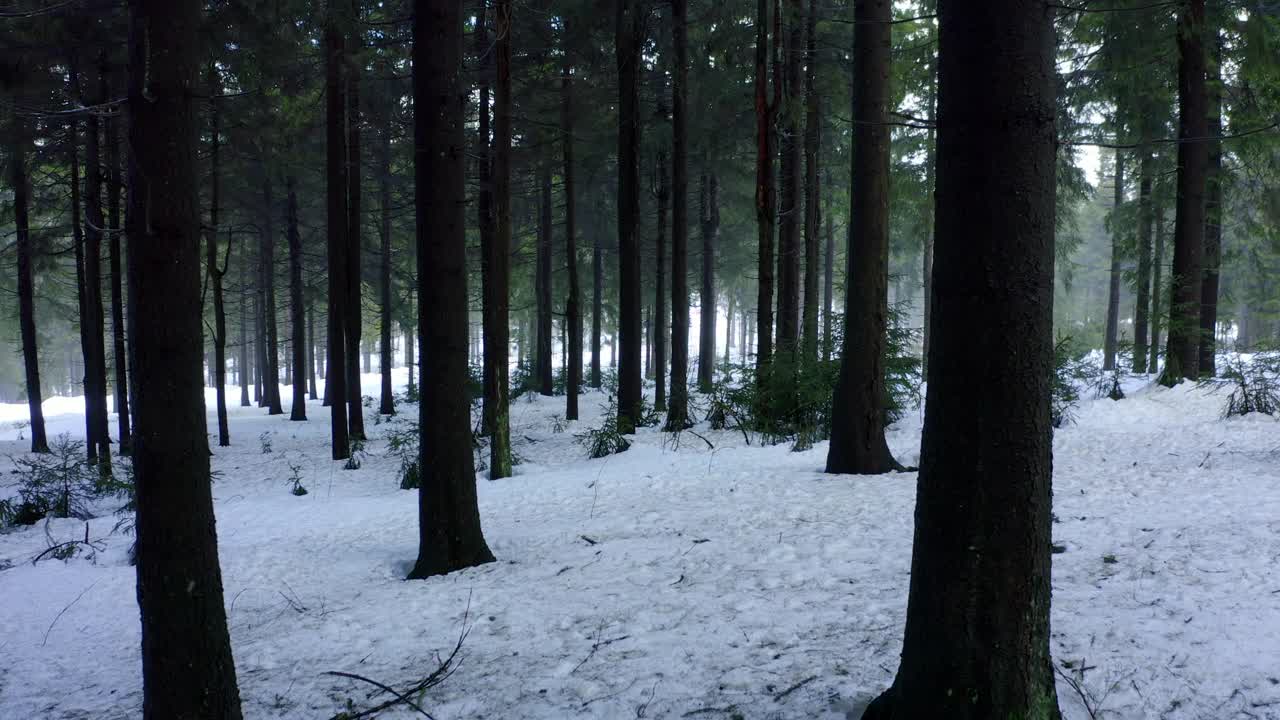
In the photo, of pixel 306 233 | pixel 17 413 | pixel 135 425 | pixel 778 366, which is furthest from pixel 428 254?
pixel 17 413

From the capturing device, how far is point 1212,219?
48.1 feet

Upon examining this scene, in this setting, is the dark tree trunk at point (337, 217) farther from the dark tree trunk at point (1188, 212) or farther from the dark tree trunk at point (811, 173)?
the dark tree trunk at point (1188, 212)

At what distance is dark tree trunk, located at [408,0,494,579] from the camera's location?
18.2ft

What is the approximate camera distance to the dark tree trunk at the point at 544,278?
66.1ft

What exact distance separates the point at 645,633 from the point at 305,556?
429cm

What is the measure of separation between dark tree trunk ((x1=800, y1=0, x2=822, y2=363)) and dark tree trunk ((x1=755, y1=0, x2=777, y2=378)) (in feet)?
2.56

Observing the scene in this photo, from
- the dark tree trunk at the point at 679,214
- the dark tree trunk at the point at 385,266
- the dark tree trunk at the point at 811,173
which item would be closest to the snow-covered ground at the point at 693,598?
the dark tree trunk at the point at 679,214

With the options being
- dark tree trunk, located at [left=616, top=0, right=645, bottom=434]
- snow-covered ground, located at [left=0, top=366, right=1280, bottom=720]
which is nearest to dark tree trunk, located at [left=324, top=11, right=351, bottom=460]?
dark tree trunk, located at [left=616, top=0, right=645, bottom=434]

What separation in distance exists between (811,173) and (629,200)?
392 cm

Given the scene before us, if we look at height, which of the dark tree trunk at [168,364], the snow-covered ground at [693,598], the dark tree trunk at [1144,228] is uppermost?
the dark tree trunk at [1144,228]

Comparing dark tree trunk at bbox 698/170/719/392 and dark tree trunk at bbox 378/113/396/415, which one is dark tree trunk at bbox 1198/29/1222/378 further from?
dark tree trunk at bbox 378/113/396/415

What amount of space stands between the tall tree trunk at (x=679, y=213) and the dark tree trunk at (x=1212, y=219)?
9.03m

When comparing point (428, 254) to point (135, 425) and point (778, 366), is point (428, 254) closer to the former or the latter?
point (135, 425)

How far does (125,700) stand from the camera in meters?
3.82
